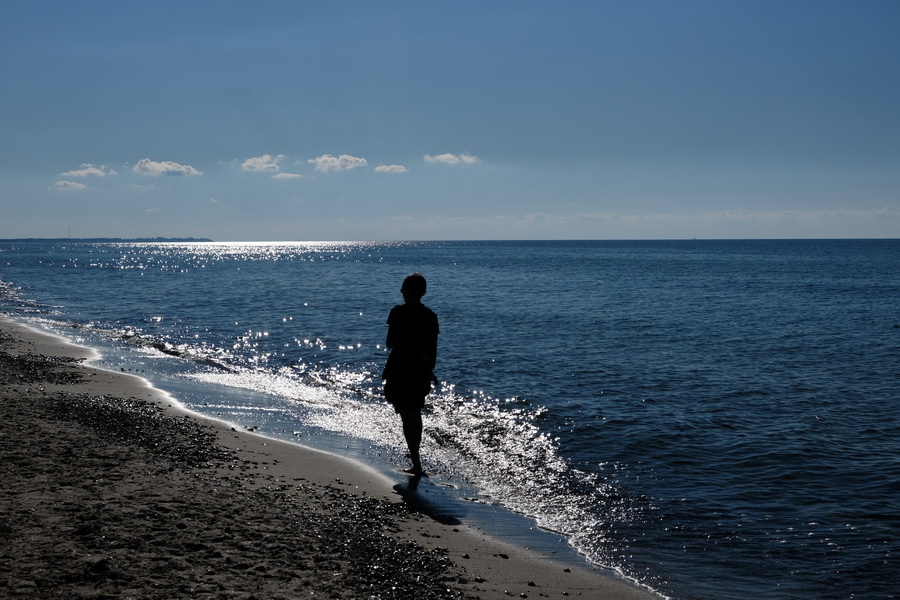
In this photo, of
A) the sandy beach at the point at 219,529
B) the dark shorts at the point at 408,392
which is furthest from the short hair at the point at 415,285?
the sandy beach at the point at 219,529

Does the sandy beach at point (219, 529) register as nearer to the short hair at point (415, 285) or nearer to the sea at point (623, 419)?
the sea at point (623, 419)

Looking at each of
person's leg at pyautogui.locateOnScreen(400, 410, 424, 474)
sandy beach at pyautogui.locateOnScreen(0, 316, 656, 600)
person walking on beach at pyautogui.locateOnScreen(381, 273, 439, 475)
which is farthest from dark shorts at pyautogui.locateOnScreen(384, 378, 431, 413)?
sandy beach at pyautogui.locateOnScreen(0, 316, 656, 600)

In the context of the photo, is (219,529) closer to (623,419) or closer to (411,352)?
(411,352)

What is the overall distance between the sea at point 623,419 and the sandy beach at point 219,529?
0.86 m

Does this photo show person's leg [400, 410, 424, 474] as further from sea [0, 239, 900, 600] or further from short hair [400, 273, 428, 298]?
short hair [400, 273, 428, 298]

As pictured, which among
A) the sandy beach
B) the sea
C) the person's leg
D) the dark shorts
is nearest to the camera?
the sandy beach

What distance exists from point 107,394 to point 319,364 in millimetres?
7117

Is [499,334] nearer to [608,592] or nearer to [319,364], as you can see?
[319,364]

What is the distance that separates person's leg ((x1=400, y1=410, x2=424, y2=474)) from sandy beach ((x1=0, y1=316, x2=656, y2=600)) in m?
0.57

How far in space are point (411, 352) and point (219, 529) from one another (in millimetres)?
3303

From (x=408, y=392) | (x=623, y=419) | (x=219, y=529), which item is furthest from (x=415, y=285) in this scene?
(x=623, y=419)

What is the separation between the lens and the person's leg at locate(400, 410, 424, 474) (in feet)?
29.1

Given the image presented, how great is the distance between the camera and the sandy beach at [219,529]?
5082mm

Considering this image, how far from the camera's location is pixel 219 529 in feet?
20.1
